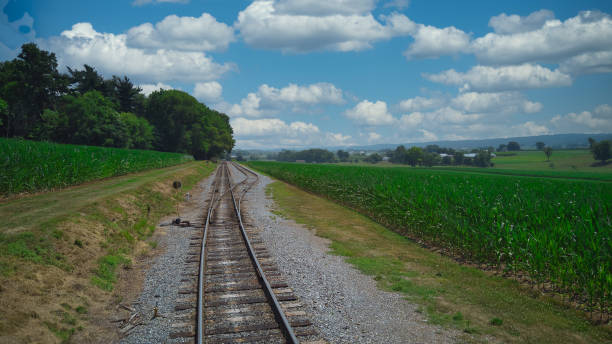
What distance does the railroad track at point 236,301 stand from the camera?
571 cm

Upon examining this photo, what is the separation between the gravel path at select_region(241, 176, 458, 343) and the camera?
589cm

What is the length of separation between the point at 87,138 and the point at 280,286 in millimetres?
56966

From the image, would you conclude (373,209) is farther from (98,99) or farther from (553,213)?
(98,99)

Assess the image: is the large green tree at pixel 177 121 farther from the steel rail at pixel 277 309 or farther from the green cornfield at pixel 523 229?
the steel rail at pixel 277 309

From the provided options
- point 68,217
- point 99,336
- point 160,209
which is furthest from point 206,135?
point 99,336

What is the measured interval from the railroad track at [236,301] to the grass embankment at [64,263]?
1.50 m

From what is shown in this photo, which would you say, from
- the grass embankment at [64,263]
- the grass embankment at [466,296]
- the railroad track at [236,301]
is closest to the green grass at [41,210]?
the grass embankment at [64,263]

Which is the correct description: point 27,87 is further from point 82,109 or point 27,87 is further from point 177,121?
point 177,121

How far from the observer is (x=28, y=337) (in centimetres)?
535

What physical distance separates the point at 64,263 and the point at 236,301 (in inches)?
183

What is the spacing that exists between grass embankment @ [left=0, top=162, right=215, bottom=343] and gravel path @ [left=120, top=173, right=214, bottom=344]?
1.74ft

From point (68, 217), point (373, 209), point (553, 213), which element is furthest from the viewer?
point (373, 209)

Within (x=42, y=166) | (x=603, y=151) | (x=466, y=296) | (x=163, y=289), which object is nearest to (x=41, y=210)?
(x=42, y=166)

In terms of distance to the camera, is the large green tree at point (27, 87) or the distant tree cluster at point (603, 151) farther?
the distant tree cluster at point (603, 151)
